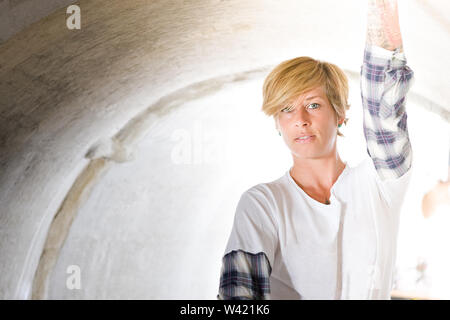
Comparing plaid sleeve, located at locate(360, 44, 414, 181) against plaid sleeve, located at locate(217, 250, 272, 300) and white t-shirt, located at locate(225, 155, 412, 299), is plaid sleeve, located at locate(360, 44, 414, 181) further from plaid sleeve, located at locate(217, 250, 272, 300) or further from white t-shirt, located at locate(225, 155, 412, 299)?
plaid sleeve, located at locate(217, 250, 272, 300)

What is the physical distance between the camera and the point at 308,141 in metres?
3.26

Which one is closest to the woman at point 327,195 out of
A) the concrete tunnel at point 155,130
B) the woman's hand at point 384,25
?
the woman's hand at point 384,25

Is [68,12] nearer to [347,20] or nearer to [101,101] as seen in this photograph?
[101,101]

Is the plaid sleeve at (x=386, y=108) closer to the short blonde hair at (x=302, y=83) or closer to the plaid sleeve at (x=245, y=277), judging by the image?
the short blonde hair at (x=302, y=83)

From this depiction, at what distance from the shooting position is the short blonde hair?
3.26 meters

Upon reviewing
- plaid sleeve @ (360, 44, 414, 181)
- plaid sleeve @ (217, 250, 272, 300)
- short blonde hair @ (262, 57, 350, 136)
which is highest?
short blonde hair @ (262, 57, 350, 136)

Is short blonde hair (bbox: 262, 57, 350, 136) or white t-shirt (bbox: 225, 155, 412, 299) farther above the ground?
short blonde hair (bbox: 262, 57, 350, 136)

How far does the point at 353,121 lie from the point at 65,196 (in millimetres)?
2295

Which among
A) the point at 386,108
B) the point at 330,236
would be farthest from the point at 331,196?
the point at 386,108

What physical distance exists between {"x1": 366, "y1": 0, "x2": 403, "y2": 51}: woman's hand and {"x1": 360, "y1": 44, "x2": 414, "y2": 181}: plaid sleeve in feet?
0.11

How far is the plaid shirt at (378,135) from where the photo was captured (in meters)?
2.98

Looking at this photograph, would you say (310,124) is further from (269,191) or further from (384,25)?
(384,25)

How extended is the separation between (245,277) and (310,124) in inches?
35.2

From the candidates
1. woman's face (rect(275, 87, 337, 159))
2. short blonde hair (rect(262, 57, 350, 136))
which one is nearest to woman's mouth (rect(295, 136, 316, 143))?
woman's face (rect(275, 87, 337, 159))
